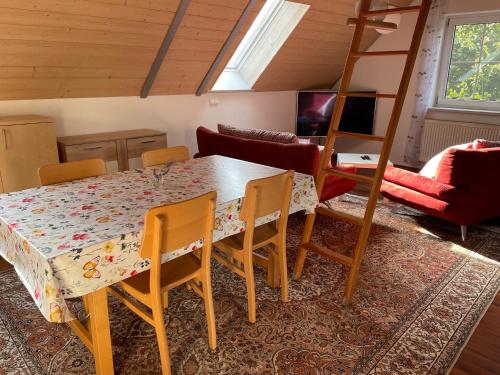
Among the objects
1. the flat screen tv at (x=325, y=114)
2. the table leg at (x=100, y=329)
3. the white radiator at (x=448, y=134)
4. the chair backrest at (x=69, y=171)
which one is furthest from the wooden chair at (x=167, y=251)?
the white radiator at (x=448, y=134)

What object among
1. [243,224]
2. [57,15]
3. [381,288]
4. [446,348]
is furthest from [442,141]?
[57,15]

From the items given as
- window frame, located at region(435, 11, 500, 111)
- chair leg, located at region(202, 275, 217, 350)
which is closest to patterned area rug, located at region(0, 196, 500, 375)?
chair leg, located at region(202, 275, 217, 350)

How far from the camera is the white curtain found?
5.47m

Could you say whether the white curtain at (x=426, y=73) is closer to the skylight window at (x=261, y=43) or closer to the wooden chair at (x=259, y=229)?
the skylight window at (x=261, y=43)

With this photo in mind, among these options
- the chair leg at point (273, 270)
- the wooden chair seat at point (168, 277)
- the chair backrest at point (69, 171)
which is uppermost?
the chair backrest at point (69, 171)

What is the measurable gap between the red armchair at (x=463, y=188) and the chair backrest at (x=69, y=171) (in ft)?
9.04

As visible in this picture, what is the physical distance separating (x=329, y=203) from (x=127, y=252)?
122 inches

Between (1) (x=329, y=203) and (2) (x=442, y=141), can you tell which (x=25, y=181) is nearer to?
(1) (x=329, y=203)

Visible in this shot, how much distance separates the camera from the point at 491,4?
16.6 ft

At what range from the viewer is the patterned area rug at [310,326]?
6.50ft

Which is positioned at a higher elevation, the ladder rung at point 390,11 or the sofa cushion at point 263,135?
the ladder rung at point 390,11

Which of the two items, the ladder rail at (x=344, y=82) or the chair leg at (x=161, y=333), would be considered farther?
the ladder rail at (x=344, y=82)

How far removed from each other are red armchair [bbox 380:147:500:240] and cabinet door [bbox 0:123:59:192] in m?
3.49

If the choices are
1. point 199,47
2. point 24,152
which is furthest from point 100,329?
point 199,47
